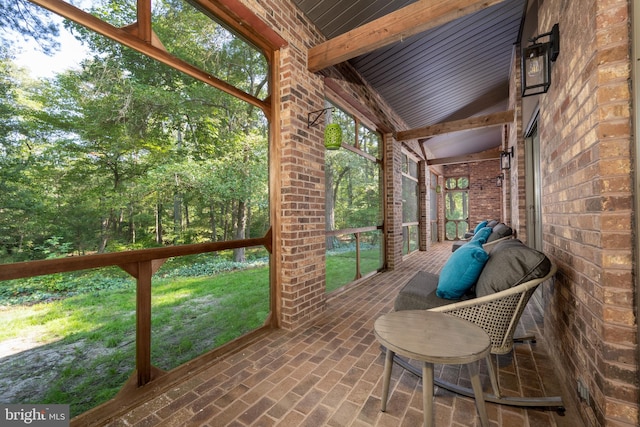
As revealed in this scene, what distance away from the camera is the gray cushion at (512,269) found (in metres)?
1.54

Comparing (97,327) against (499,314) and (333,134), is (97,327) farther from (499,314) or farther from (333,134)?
(499,314)

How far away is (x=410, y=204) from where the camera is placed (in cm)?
718

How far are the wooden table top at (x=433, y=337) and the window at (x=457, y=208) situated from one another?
10.4 meters

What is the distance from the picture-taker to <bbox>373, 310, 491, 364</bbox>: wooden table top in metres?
1.12

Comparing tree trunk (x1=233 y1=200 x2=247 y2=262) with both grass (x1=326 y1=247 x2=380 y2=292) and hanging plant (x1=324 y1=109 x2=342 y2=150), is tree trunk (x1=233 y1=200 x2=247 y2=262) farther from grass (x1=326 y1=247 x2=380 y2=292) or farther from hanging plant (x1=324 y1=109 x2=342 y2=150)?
grass (x1=326 y1=247 x2=380 y2=292)

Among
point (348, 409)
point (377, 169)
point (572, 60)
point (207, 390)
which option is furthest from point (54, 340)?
point (377, 169)

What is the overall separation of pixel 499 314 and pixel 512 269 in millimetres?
294

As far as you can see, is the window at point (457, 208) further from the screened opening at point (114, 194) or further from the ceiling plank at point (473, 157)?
the screened opening at point (114, 194)

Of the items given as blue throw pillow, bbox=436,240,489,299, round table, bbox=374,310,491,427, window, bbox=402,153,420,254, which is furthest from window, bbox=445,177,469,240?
round table, bbox=374,310,491,427

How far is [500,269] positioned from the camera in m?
1.67

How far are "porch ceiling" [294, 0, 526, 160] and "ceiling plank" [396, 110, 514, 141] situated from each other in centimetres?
62

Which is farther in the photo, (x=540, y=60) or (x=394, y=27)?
(x=394, y=27)

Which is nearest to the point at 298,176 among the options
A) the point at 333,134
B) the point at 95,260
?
the point at 333,134

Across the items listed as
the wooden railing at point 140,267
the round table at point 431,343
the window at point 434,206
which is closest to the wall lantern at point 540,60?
the round table at point 431,343
